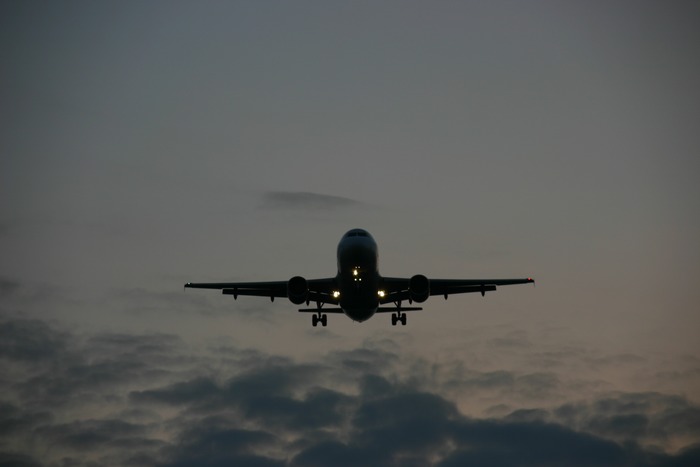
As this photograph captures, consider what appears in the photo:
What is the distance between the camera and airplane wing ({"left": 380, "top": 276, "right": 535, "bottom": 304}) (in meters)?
59.2

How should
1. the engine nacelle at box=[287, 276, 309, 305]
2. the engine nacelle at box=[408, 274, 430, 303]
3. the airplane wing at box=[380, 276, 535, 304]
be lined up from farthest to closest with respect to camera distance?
the airplane wing at box=[380, 276, 535, 304] → the engine nacelle at box=[408, 274, 430, 303] → the engine nacelle at box=[287, 276, 309, 305]

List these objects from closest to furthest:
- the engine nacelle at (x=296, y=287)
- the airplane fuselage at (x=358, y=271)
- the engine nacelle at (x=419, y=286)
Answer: the airplane fuselage at (x=358, y=271), the engine nacelle at (x=296, y=287), the engine nacelle at (x=419, y=286)

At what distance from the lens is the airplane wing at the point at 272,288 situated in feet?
196

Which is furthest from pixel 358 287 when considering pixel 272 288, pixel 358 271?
pixel 272 288

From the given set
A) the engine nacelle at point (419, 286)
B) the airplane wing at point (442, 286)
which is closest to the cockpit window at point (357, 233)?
the airplane wing at point (442, 286)

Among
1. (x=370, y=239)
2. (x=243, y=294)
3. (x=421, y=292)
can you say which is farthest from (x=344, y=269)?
(x=243, y=294)

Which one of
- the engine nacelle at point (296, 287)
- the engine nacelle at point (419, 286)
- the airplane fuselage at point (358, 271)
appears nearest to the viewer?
the airplane fuselage at point (358, 271)

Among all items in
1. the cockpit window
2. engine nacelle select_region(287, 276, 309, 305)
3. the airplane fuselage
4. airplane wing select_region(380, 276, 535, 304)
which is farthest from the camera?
airplane wing select_region(380, 276, 535, 304)

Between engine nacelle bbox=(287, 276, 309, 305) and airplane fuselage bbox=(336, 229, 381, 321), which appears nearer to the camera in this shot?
airplane fuselage bbox=(336, 229, 381, 321)

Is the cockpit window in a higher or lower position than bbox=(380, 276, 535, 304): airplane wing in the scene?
higher

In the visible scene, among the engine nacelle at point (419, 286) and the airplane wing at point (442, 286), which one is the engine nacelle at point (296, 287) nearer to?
the airplane wing at point (442, 286)

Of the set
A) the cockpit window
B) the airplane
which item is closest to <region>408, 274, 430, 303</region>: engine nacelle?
the airplane

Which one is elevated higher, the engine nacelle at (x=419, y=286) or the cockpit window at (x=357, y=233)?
the cockpit window at (x=357, y=233)

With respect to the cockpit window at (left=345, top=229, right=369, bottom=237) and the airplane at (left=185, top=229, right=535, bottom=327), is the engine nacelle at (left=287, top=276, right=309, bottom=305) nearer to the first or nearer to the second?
the airplane at (left=185, top=229, right=535, bottom=327)
